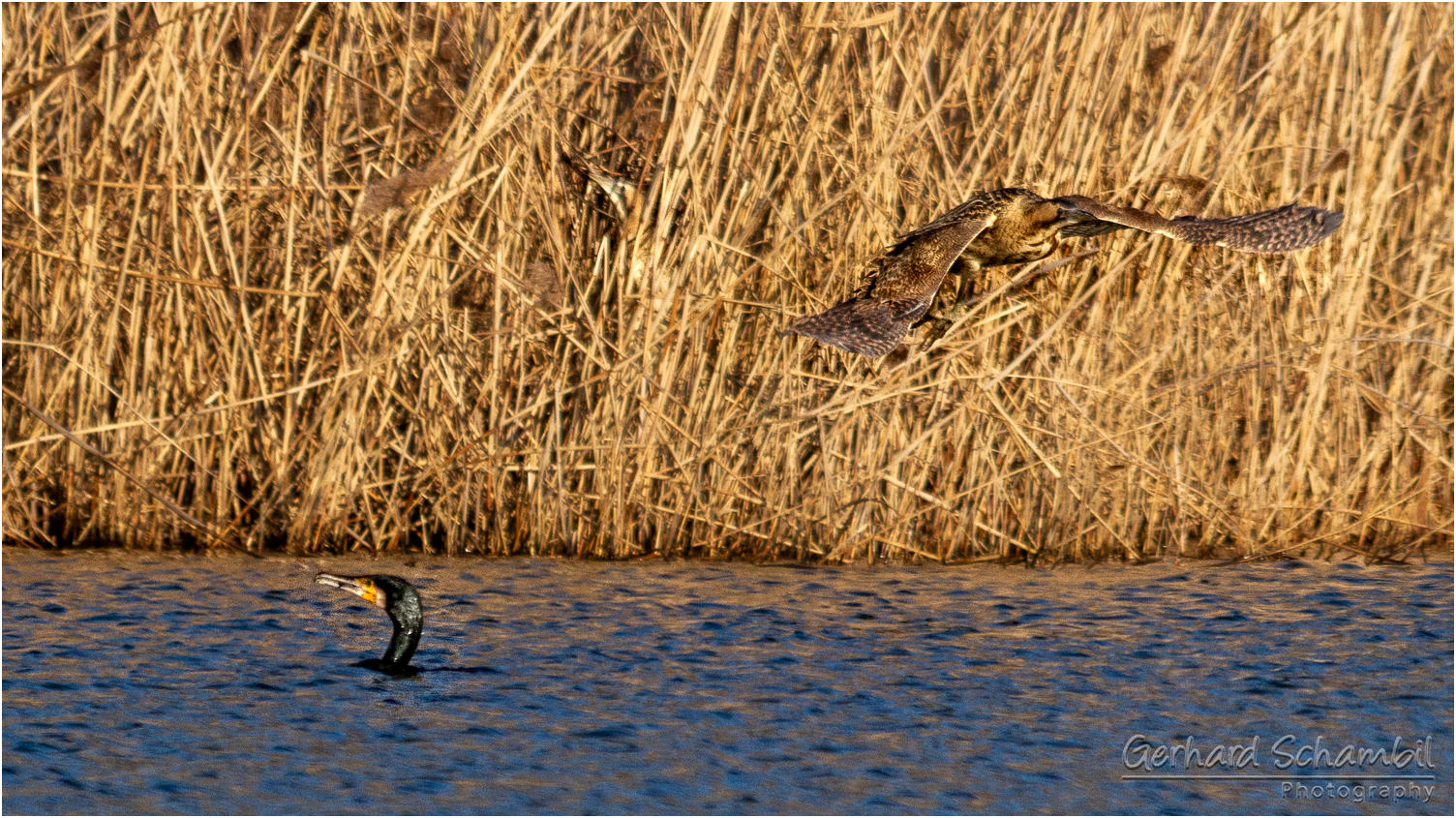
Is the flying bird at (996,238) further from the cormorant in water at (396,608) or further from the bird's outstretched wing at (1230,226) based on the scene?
the cormorant in water at (396,608)

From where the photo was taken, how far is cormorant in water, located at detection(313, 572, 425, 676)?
5.94m

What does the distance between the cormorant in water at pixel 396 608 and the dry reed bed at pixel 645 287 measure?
132cm

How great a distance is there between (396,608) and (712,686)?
3.66 feet

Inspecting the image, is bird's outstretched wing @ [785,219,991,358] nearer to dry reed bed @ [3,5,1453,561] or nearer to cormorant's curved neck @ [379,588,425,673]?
dry reed bed @ [3,5,1453,561]

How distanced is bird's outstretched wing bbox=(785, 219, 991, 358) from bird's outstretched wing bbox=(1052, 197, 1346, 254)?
0.37 m

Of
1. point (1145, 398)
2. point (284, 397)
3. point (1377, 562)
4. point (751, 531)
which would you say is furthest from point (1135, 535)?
point (284, 397)

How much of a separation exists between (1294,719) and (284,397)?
4222mm

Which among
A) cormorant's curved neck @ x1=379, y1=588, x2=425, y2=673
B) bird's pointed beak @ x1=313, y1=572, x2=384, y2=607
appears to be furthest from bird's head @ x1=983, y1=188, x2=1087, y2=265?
bird's pointed beak @ x1=313, y1=572, x2=384, y2=607

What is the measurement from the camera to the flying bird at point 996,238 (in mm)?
5531

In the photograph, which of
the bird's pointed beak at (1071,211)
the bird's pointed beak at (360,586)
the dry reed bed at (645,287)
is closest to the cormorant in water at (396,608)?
the bird's pointed beak at (360,586)

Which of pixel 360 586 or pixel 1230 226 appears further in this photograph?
pixel 360 586

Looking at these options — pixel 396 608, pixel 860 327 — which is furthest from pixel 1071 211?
pixel 396 608

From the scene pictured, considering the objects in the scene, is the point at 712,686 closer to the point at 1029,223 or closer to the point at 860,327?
the point at 860,327

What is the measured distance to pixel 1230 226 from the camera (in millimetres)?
5887
